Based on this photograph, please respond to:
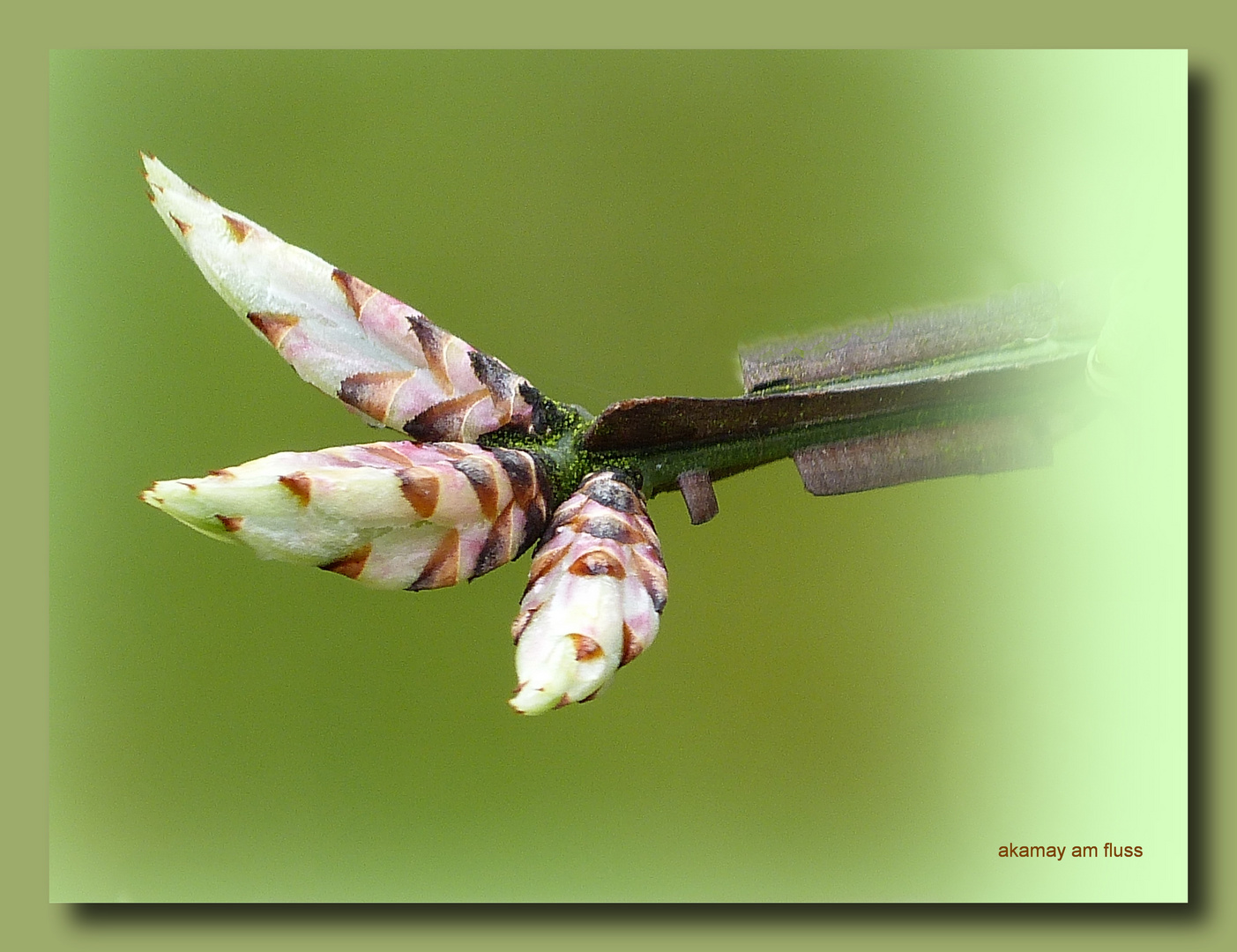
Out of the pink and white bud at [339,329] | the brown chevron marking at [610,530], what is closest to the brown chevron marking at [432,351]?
the pink and white bud at [339,329]

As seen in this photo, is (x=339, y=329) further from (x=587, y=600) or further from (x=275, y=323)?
(x=587, y=600)

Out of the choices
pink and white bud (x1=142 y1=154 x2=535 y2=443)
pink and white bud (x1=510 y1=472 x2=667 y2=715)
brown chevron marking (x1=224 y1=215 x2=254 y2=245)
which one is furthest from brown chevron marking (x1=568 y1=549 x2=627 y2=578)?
brown chevron marking (x1=224 y1=215 x2=254 y2=245)

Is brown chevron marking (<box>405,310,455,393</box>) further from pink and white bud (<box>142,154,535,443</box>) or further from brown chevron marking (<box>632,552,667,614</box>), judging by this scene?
brown chevron marking (<box>632,552,667,614</box>)

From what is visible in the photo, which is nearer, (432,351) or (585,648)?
(585,648)

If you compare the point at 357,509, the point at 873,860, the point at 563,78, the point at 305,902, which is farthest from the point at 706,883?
the point at 563,78

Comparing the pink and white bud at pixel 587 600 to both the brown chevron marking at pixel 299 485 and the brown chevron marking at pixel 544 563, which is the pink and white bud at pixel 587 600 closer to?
the brown chevron marking at pixel 544 563

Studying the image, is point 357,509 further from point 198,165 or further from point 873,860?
point 873,860

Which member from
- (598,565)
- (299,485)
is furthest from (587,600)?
(299,485)
